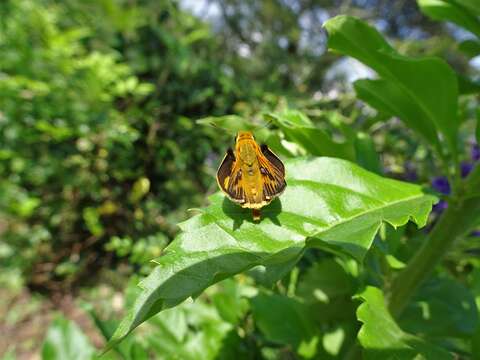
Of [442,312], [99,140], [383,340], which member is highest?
[383,340]

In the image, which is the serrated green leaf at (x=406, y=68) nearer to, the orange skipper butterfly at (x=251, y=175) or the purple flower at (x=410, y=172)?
the orange skipper butterfly at (x=251, y=175)

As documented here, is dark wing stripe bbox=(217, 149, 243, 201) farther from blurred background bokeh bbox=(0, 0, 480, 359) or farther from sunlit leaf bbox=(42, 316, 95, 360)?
blurred background bokeh bbox=(0, 0, 480, 359)

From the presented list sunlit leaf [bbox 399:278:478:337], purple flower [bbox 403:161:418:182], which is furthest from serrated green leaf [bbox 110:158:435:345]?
purple flower [bbox 403:161:418:182]

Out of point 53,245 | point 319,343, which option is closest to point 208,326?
point 319,343

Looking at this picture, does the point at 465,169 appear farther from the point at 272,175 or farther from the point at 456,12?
the point at 272,175

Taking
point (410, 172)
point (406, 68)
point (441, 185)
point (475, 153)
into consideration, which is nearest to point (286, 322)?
point (406, 68)

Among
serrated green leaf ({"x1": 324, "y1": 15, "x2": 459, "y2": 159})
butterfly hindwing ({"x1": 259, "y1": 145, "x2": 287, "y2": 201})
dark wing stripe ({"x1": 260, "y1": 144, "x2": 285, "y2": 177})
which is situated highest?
serrated green leaf ({"x1": 324, "y1": 15, "x2": 459, "y2": 159})
